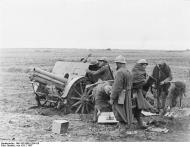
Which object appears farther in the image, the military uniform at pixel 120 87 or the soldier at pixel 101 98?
the soldier at pixel 101 98

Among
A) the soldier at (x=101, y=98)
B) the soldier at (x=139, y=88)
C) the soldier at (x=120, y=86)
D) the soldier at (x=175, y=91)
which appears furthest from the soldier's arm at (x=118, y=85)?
the soldier at (x=175, y=91)

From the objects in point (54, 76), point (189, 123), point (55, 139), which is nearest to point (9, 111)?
point (54, 76)

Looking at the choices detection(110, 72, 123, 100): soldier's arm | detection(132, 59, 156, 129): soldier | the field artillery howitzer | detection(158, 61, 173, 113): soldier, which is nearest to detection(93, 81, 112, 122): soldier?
detection(132, 59, 156, 129): soldier

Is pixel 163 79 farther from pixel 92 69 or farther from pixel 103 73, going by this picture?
pixel 92 69

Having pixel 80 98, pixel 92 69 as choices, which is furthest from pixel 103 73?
pixel 80 98

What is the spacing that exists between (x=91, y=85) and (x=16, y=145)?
3.07 meters

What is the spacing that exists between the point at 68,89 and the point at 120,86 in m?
2.41

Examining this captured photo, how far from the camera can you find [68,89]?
8.81 meters

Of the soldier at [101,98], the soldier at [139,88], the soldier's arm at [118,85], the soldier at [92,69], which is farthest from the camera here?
the soldier at [92,69]

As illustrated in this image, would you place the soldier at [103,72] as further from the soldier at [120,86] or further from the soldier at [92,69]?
the soldier at [120,86]

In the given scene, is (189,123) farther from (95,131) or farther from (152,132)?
(95,131)

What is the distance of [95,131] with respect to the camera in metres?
7.29

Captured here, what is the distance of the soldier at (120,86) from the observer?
22.2 feet
